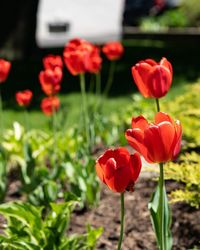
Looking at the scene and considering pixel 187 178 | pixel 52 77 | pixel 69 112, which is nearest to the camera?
pixel 187 178

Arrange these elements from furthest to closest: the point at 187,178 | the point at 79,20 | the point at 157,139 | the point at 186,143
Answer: the point at 79,20 < the point at 186,143 < the point at 187,178 < the point at 157,139

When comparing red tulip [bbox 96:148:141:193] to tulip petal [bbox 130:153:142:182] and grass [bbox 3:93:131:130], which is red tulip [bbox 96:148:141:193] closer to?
tulip petal [bbox 130:153:142:182]

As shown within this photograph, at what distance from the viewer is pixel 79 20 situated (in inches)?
902

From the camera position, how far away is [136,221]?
151 inches

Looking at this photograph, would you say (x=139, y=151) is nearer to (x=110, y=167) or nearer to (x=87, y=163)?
(x=110, y=167)

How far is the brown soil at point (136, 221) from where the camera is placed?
11.5 ft

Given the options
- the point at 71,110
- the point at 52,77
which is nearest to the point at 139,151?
the point at 52,77

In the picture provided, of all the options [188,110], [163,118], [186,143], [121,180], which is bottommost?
[186,143]

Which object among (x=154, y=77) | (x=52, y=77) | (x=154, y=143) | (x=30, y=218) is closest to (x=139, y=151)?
(x=154, y=143)

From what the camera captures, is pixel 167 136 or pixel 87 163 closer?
pixel 167 136

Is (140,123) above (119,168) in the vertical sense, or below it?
above

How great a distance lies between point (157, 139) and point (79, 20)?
69.6ft

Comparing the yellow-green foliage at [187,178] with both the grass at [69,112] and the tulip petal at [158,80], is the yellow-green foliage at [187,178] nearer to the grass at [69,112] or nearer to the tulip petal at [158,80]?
the tulip petal at [158,80]

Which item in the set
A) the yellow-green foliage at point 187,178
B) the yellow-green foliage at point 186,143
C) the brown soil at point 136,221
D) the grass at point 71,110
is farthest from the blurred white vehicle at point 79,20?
the yellow-green foliage at point 187,178
